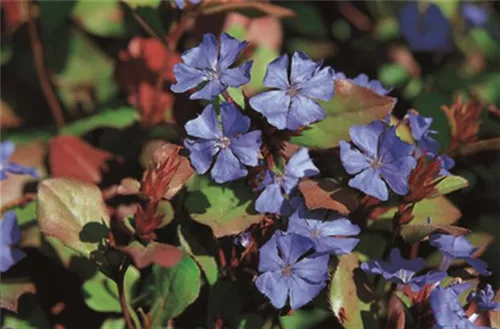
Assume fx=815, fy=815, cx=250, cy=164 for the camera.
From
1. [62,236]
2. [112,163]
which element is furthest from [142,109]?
[62,236]

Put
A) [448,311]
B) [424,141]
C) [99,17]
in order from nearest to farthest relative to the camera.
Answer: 1. [448,311]
2. [424,141]
3. [99,17]

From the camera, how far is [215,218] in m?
1.32

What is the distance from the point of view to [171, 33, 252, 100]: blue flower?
48.3 inches

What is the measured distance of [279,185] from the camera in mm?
1302

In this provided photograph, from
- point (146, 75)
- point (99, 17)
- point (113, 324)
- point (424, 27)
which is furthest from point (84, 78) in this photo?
point (424, 27)

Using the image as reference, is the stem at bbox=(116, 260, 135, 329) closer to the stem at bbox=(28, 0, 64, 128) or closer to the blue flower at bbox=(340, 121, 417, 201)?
the blue flower at bbox=(340, 121, 417, 201)

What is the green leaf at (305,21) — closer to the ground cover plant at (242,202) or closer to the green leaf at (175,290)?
the ground cover plant at (242,202)

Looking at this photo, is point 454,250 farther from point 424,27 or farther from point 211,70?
point 424,27

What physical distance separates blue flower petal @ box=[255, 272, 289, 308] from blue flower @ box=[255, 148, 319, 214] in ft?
0.36

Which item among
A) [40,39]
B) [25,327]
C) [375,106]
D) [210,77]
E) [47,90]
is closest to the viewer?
[210,77]

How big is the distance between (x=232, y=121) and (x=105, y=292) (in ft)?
1.46

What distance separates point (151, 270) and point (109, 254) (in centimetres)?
21

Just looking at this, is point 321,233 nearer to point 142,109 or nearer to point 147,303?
point 147,303

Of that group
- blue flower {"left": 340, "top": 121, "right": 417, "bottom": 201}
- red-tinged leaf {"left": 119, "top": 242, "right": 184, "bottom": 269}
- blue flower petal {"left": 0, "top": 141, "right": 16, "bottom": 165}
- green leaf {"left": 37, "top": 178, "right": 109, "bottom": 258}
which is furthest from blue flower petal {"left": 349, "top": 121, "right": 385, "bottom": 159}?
blue flower petal {"left": 0, "top": 141, "right": 16, "bottom": 165}
